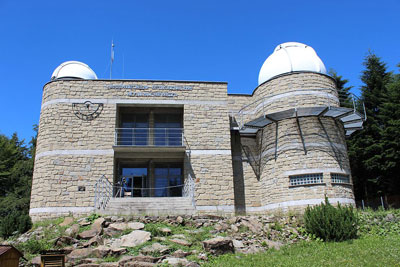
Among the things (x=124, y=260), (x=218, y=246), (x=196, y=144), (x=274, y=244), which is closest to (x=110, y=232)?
(x=124, y=260)

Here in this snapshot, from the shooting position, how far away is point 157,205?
14.4 meters

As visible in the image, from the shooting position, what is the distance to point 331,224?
1195 centimetres

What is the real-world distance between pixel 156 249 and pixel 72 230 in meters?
3.84

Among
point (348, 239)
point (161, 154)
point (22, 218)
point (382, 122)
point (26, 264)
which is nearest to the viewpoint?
point (26, 264)

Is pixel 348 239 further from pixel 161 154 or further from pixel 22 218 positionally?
pixel 22 218

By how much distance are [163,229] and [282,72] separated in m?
10.7

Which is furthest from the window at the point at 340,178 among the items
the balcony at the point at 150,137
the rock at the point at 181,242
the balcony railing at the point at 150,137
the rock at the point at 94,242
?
the rock at the point at 94,242

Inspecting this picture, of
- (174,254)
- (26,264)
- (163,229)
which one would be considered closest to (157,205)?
(163,229)

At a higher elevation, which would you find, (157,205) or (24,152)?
(24,152)

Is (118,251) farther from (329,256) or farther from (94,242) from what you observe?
(329,256)

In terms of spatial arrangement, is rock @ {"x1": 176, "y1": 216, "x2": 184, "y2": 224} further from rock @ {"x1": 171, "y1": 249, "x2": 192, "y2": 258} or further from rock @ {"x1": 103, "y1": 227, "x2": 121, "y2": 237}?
rock @ {"x1": 171, "y1": 249, "x2": 192, "y2": 258}

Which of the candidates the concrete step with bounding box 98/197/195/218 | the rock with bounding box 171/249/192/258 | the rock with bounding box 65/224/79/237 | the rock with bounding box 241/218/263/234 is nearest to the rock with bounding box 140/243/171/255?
the rock with bounding box 171/249/192/258

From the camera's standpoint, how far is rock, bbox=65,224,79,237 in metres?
11.9

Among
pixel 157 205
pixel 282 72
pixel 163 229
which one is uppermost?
pixel 282 72
